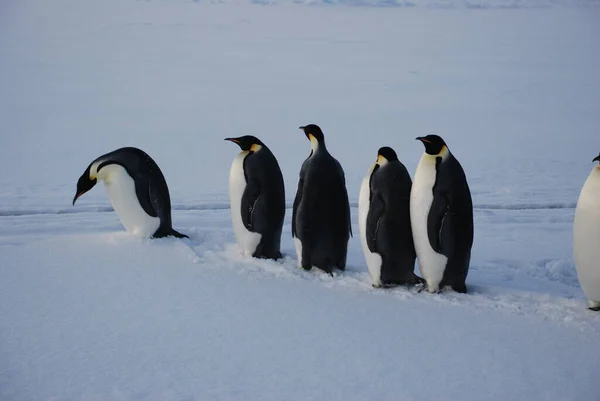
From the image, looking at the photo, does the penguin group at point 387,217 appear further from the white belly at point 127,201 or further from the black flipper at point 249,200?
the white belly at point 127,201

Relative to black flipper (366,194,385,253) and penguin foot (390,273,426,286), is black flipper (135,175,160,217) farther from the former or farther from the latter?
penguin foot (390,273,426,286)

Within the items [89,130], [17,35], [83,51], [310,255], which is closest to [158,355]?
[310,255]

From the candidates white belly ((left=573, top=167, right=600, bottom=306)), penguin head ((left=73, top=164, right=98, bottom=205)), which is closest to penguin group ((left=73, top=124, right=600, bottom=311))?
white belly ((left=573, top=167, right=600, bottom=306))

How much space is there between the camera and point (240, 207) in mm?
3135

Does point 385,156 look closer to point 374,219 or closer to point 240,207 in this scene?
point 374,219

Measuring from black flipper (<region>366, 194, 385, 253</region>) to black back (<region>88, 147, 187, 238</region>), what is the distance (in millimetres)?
1067

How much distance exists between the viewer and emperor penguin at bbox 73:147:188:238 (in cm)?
329

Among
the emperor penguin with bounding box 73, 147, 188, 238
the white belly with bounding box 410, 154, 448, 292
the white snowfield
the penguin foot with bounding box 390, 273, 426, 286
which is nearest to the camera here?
the white snowfield

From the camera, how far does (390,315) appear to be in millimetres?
2424

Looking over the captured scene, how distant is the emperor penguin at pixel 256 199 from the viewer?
3.10 meters

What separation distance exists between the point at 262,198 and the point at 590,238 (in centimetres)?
133

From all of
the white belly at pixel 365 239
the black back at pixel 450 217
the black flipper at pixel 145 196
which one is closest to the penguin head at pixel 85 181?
the black flipper at pixel 145 196

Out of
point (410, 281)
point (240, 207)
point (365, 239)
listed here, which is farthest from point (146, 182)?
point (410, 281)

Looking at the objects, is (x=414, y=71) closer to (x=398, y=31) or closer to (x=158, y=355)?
(x=398, y=31)
